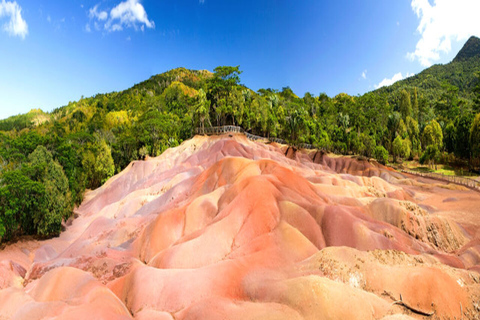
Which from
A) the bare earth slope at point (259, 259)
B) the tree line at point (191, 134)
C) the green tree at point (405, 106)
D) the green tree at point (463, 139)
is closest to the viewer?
the bare earth slope at point (259, 259)

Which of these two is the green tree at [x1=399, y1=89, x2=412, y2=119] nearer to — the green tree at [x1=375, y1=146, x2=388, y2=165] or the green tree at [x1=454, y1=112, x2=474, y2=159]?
the green tree at [x1=454, y1=112, x2=474, y2=159]

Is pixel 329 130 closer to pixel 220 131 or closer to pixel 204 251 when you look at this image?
pixel 220 131

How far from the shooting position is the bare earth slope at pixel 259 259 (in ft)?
46.6

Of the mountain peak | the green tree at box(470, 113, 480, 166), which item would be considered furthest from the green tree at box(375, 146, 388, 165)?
the mountain peak

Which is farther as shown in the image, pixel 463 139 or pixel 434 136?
pixel 434 136

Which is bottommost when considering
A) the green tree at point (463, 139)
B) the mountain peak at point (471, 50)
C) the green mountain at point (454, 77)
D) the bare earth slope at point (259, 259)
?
the bare earth slope at point (259, 259)

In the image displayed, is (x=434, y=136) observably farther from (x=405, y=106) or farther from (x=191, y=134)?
(x=191, y=134)

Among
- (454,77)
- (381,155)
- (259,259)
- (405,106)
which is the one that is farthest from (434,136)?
(454,77)

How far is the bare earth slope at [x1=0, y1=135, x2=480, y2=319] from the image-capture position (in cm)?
1422

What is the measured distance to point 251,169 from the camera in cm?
3231

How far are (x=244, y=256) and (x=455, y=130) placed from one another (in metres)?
76.0

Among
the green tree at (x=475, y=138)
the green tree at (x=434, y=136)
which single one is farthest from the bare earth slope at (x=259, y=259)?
the green tree at (x=434, y=136)

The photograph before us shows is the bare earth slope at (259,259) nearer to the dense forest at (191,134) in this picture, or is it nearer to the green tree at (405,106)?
the dense forest at (191,134)

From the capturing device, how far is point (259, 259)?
1848cm
